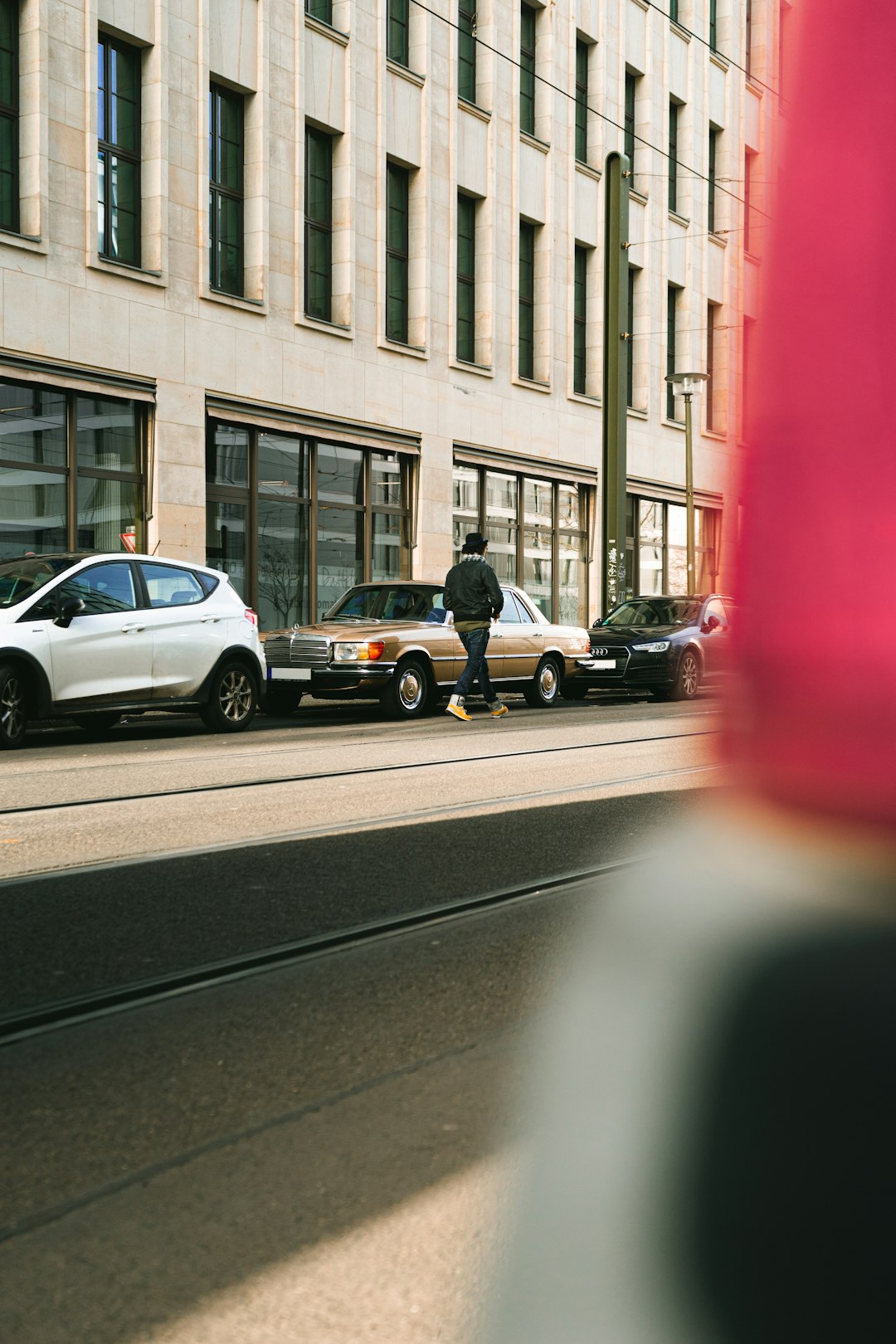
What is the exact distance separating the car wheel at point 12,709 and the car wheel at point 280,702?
14.0 ft

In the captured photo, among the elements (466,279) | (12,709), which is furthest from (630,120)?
(12,709)

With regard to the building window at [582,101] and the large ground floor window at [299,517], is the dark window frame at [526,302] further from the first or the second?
the large ground floor window at [299,517]

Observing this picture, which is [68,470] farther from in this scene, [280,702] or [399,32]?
[399,32]

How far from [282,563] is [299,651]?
Answer: 7525 millimetres

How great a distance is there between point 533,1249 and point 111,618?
11275 mm

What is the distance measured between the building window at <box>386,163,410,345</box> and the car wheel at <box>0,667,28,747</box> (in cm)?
1419

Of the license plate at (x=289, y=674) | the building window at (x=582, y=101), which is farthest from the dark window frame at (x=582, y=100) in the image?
the license plate at (x=289, y=674)

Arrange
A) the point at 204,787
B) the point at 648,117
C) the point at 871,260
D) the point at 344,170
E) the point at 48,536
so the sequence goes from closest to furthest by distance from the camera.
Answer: the point at 871,260
the point at 204,787
the point at 48,536
the point at 344,170
the point at 648,117

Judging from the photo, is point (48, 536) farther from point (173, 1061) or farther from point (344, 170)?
point (173, 1061)

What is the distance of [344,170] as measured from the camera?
2328 centimetres

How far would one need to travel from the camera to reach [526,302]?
28688 millimetres

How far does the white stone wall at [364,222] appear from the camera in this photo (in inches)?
742

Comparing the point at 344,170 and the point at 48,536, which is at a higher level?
the point at 344,170

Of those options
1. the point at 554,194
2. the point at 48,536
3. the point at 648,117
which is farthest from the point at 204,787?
the point at 648,117
